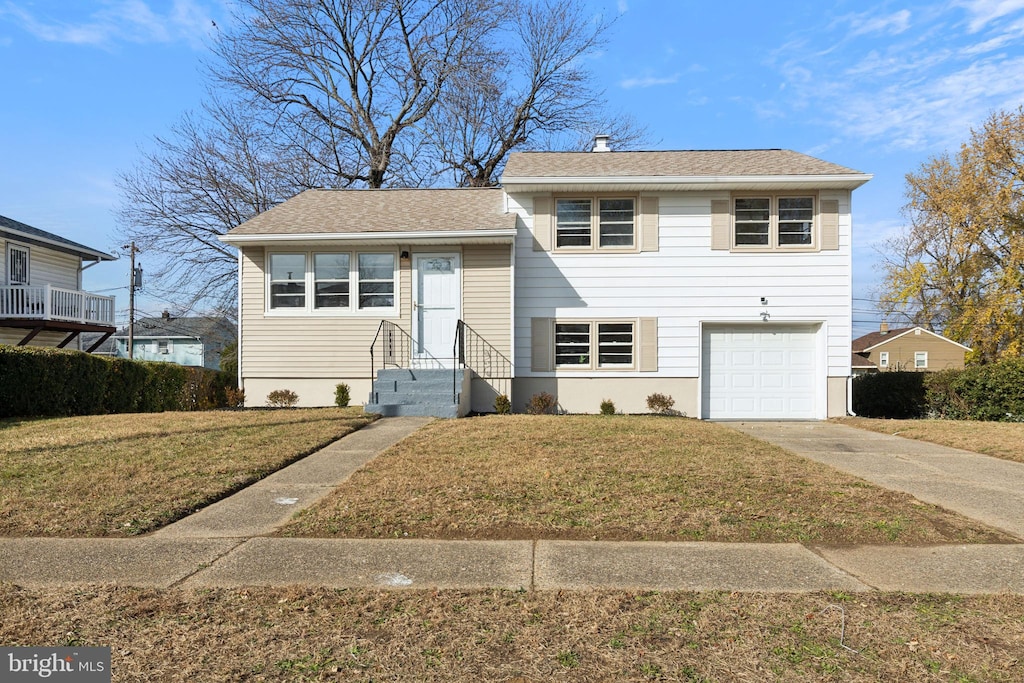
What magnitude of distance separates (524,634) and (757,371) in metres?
12.7

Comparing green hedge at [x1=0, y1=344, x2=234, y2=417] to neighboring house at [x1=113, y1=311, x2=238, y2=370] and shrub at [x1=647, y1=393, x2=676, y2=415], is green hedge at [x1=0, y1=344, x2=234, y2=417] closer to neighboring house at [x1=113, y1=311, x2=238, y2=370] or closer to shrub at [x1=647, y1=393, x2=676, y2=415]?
shrub at [x1=647, y1=393, x2=676, y2=415]

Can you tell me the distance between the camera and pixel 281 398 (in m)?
14.4

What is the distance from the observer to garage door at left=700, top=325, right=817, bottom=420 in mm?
14898

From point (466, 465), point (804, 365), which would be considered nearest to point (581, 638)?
point (466, 465)

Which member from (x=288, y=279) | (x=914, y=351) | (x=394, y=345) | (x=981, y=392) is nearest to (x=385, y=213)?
(x=288, y=279)

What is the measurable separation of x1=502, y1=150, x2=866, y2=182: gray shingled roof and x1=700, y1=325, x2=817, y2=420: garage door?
3267mm

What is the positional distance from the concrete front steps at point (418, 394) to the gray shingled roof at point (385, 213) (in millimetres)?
2956

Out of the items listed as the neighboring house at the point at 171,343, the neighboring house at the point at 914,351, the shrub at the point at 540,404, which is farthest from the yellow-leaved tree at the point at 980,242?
the neighboring house at the point at 171,343

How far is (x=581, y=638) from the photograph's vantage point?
3398 mm

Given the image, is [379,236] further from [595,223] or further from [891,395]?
[891,395]

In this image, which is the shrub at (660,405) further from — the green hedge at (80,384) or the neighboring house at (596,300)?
the green hedge at (80,384)

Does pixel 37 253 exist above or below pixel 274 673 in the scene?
above

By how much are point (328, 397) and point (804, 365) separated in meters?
10.0

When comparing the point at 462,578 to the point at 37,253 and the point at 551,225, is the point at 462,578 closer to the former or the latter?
the point at 551,225
